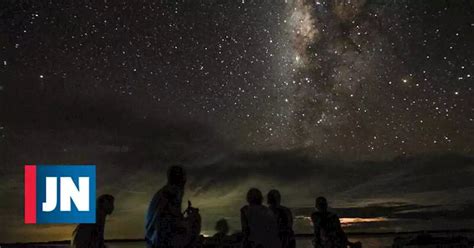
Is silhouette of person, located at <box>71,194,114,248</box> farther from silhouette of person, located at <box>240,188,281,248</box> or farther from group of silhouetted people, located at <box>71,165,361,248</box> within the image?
silhouette of person, located at <box>240,188,281,248</box>

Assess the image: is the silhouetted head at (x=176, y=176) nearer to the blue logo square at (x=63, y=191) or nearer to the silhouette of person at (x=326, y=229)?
the silhouette of person at (x=326, y=229)

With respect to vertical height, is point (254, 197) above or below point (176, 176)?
below

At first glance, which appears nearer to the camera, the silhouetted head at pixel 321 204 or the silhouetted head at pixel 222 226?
the silhouetted head at pixel 321 204

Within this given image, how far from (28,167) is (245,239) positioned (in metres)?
12.1

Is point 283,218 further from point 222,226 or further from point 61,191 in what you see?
point 61,191

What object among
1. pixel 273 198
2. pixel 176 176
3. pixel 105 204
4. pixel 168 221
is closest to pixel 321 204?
pixel 273 198

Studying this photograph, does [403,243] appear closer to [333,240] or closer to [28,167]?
[333,240]

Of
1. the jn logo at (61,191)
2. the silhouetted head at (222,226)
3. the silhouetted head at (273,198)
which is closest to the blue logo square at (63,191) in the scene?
the jn logo at (61,191)

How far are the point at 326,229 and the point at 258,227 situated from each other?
190 centimetres

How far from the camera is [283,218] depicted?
5.46 meters

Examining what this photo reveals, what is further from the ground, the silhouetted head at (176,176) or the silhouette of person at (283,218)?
the silhouetted head at (176,176)

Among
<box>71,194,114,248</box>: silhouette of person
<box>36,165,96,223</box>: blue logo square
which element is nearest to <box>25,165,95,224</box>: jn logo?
<box>36,165,96,223</box>: blue logo square

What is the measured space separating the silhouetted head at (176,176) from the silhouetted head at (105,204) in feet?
5.62

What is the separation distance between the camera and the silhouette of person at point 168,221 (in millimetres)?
3469
